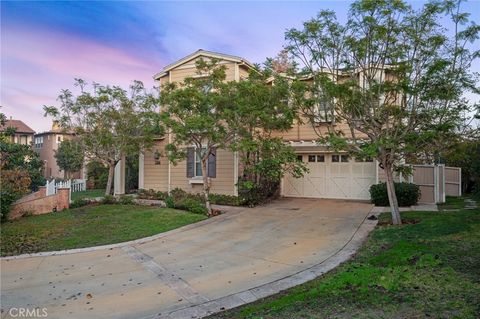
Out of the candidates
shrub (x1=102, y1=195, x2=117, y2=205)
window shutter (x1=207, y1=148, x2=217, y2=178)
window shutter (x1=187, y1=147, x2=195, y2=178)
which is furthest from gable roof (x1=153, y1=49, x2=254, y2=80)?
shrub (x1=102, y1=195, x2=117, y2=205)

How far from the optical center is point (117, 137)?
1611cm

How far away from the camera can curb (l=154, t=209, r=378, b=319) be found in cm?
488

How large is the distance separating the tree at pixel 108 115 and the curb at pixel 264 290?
10.7m

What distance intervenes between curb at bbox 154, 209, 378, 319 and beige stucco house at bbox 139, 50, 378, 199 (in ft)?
28.4

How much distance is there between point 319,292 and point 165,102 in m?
9.78

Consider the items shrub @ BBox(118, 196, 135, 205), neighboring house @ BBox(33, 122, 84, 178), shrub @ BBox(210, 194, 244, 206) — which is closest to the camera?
shrub @ BBox(210, 194, 244, 206)

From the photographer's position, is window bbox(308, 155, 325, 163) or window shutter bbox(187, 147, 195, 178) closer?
window bbox(308, 155, 325, 163)

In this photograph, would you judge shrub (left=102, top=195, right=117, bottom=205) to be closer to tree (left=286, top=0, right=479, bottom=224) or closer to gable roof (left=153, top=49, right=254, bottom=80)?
gable roof (left=153, top=49, right=254, bottom=80)

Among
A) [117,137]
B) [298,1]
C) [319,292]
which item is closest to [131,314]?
[319,292]

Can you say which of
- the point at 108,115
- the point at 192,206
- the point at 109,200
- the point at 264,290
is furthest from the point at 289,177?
the point at 264,290

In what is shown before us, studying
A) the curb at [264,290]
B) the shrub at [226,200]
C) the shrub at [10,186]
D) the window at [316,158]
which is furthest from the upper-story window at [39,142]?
the curb at [264,290]

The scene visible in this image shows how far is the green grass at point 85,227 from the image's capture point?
30.1 ft

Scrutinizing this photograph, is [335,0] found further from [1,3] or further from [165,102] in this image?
[1,3]

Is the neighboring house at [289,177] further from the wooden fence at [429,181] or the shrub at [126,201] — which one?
the shrub at [126,201]
